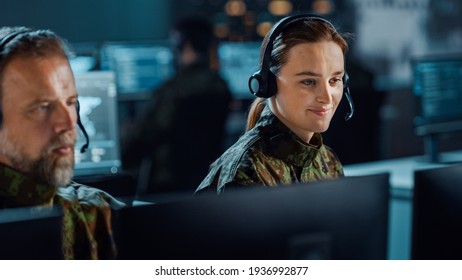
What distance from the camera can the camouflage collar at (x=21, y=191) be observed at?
1273 millimetres

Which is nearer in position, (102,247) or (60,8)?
(102,247)

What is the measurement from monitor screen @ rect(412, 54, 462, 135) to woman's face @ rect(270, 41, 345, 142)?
1999 mm

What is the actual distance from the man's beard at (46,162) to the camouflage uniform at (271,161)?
0.30 m

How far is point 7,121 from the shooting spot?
140 cm

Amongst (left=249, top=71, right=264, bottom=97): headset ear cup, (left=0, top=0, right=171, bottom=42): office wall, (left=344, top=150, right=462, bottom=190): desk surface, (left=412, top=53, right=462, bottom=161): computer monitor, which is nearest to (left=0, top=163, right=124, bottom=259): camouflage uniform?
(left=249, top=71, right=264, bottom=97): headset ear cup

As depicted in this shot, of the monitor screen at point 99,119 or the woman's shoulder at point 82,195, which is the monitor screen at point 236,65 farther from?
the woman's shoulder at point 82,195

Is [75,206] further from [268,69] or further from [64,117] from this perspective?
[268,69]

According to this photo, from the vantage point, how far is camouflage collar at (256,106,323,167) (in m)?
1.57

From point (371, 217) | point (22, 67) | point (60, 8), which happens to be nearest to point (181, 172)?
point (60, 8)

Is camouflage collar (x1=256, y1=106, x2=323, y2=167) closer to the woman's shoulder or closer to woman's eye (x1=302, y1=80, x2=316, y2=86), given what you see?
woman's eye (x1=302, y1=80, x2=316, y2=86)

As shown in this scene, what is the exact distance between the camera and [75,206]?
120 cm
